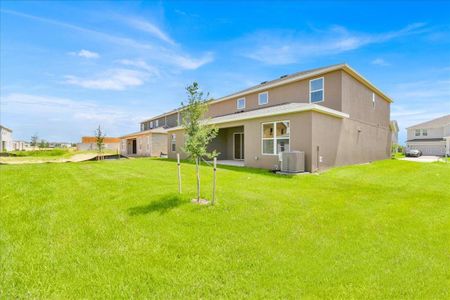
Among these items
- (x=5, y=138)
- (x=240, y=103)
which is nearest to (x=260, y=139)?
(x=240, y=103)

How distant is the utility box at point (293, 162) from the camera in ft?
36.3

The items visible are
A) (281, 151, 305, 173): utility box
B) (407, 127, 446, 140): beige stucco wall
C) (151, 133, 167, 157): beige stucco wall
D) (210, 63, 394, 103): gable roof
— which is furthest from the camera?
(407, 127, 446, 140): beige stucco wall

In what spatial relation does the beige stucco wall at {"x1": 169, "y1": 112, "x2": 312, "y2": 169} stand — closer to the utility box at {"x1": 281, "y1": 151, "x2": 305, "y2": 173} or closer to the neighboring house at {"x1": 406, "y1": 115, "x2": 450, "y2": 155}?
the utility box at {"x1": 281, "y1": 151, "x2": 305, "y2": 173}

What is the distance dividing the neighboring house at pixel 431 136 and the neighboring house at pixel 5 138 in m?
77.3

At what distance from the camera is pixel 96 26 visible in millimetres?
10758

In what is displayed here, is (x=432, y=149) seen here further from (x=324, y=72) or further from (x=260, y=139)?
(x=260, y=139)

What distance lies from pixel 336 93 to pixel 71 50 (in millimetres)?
15441

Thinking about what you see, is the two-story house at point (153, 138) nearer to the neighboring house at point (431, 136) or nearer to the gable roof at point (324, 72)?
the gable roof at point (324, 72)

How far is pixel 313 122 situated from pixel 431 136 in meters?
37.1

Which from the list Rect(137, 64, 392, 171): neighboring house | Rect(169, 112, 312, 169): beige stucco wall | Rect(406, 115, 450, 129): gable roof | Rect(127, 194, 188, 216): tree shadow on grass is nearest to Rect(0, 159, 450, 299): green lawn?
Rect(127, 194, 188, 216): tree shadow on grass

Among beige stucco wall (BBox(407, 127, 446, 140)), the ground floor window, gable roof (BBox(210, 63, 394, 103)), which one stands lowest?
the ground floor window

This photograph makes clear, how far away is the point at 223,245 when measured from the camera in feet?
12.5

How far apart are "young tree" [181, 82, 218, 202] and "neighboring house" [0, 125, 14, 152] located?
59.8 meters

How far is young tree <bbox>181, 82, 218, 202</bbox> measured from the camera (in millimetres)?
5848
